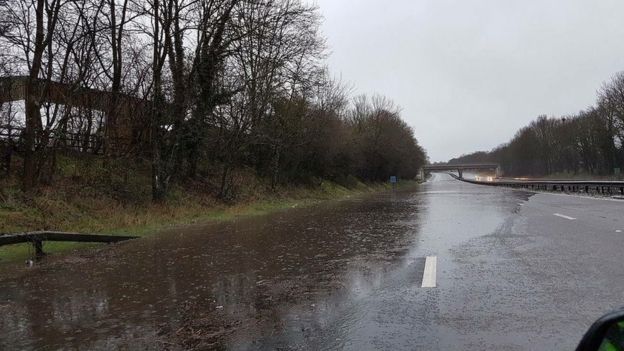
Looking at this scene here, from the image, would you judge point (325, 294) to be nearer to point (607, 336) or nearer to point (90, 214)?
point (607, 336)

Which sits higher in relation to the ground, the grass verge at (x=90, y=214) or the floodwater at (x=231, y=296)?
the grass verge at (x=90, y=214)

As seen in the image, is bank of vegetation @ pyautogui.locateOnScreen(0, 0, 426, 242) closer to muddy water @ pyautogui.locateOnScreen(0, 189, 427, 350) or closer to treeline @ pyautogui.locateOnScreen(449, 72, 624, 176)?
muddy water @ pyautogui.locateOnScreen(0, 189, 427, 350)

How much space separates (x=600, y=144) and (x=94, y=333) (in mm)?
97686

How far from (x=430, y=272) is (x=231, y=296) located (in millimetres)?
3354

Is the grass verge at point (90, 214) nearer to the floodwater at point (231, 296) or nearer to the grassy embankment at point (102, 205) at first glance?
the grassy embankment at point (102, 205)

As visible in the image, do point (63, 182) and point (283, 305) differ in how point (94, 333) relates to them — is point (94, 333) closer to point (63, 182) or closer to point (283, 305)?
point (283, 305)

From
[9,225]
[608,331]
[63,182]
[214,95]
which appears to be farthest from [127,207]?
[608,331]

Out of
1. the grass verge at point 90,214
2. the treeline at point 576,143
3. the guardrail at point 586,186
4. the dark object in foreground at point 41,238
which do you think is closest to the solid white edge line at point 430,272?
the dark object in foreground at point 41,238

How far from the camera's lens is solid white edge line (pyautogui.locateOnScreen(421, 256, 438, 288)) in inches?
314

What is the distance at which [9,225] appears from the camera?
52.2 ft

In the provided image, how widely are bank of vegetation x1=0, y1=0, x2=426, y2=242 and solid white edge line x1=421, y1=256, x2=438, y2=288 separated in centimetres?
1170

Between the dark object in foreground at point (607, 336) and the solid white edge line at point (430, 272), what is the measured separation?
563 cm

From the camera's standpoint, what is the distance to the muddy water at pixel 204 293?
5770mm

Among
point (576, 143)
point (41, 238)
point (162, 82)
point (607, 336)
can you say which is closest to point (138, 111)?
point (162, 82)
